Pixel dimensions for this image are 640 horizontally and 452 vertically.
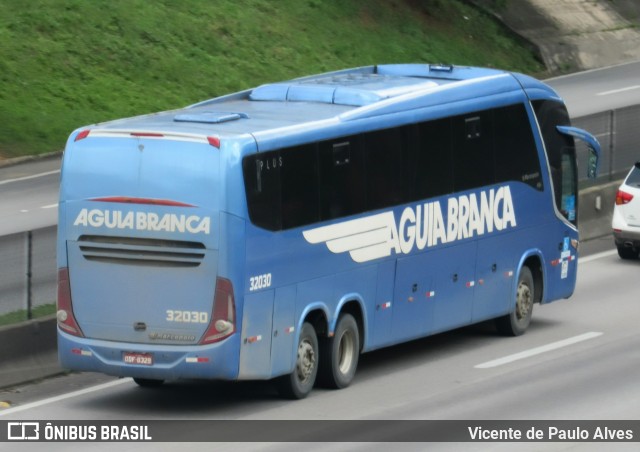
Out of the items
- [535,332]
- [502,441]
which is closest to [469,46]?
[535,332]

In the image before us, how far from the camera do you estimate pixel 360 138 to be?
55.5ft

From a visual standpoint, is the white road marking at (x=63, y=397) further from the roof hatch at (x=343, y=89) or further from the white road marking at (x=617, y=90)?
the white road marking at (x=617, y=90)

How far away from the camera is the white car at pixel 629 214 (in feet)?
79.8

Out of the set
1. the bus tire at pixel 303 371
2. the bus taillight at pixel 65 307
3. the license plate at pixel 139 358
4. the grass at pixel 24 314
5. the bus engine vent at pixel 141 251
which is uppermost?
the bus engine vent at pixel 141 251

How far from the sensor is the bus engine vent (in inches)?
595

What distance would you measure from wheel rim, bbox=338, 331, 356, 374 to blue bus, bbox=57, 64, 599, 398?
0.02 meters

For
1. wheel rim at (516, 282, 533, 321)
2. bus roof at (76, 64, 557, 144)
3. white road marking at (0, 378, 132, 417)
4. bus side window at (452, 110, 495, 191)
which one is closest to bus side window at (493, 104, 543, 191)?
bus side window at (452, 110, 495, 191)

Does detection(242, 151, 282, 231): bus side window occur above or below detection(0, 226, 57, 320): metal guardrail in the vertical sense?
above

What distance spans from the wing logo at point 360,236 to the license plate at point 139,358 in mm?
2072

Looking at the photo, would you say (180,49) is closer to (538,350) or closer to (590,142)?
(590,142)

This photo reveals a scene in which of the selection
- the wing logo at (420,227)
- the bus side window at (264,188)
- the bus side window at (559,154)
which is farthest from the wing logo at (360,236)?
the bus side window at (559,154)

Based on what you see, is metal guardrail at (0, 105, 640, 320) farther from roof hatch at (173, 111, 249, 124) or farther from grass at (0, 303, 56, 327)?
roof hatch at (173, 111, 249, 124)

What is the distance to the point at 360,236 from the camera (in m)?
16.9

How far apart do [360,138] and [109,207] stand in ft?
9.99
